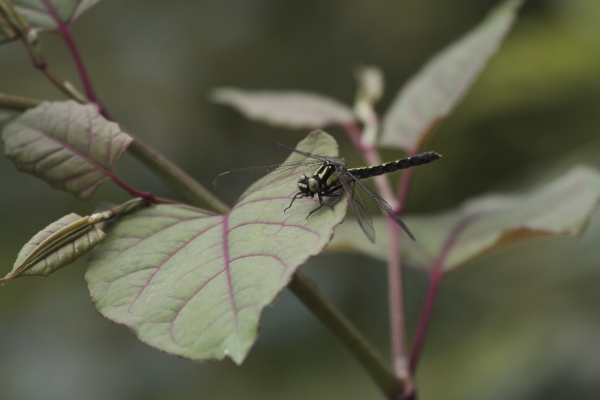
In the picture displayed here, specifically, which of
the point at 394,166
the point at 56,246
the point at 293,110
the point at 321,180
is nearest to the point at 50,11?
the point at 56,246

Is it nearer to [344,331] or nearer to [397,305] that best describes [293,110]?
[397,305]

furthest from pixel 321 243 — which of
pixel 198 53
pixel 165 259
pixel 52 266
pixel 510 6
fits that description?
pixel 198 53

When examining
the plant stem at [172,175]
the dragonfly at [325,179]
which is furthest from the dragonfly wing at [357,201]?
the plant stem at [172,175]

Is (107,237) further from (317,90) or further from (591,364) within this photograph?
(317,90)

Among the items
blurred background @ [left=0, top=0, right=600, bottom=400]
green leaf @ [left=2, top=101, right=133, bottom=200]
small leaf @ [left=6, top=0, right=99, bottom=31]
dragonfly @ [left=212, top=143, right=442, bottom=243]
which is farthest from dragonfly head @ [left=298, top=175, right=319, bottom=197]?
blurred background @ [left=0, top=0, right=600, bottom=400]

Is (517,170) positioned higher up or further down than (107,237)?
further down

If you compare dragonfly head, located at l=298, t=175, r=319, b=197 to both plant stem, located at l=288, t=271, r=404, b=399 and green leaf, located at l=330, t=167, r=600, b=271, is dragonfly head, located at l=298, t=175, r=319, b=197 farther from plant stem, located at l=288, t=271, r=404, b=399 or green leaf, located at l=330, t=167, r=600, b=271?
green leaf, located at l=330, t=167, r=600, b=271
